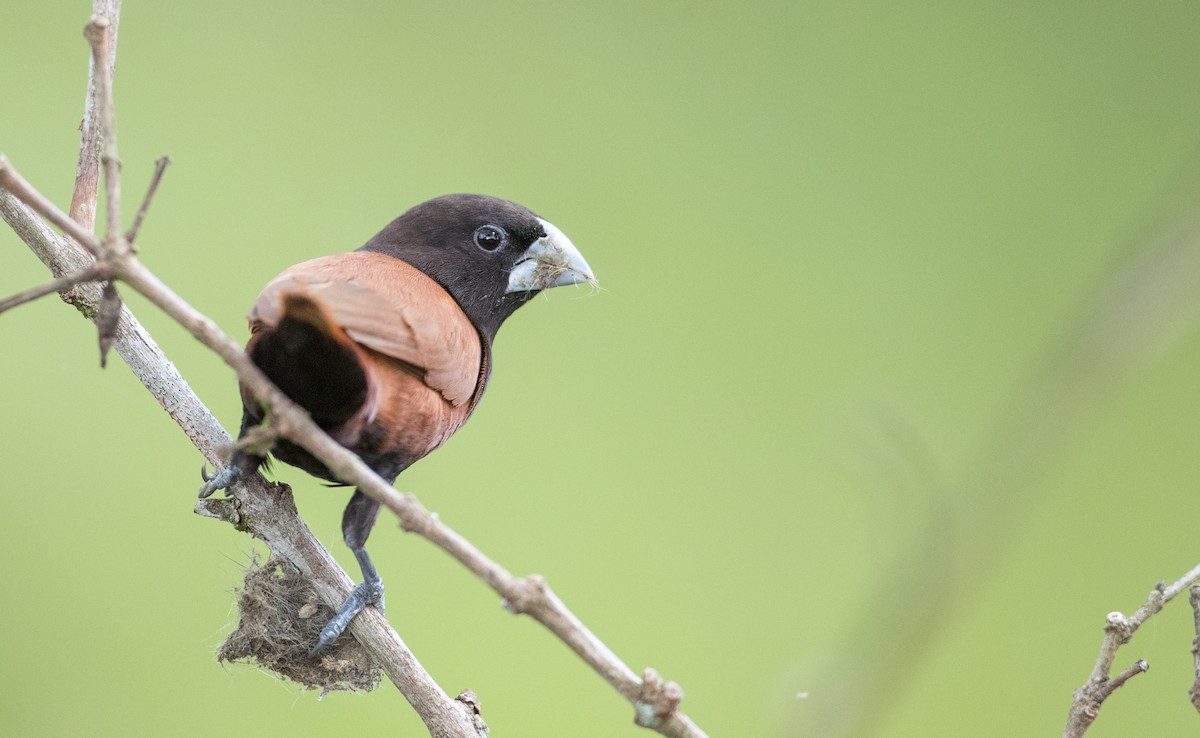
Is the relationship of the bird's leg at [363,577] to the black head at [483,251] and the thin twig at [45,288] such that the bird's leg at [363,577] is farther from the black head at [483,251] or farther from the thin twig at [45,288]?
the thin twig at [45,288]

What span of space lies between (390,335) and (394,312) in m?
0.04

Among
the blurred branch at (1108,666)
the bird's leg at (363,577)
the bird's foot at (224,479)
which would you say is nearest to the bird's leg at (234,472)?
the bird's foot at (224,479)

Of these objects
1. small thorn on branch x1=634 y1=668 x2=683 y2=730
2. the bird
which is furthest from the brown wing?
small thorn on branch x1=634 y1=668 x2=683 y2=730

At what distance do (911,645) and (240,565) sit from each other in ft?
3.82

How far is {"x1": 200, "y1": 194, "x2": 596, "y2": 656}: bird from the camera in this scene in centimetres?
122

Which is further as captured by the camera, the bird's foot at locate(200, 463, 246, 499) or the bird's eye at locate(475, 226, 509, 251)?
the bird's eye at locate(475, 226, 509, 251)

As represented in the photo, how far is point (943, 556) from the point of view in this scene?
555mm

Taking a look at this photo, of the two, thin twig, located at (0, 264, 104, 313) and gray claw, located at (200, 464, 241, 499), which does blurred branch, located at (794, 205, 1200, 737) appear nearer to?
thin twig, located at (0, 264, 104, 313)

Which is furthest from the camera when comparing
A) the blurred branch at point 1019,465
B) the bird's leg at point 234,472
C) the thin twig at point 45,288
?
the bird's leg at point 234,472

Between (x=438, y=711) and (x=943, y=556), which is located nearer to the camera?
(x=943, y=556)

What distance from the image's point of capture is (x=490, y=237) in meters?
1.75

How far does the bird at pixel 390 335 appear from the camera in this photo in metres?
1.22

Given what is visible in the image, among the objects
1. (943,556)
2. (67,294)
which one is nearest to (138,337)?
(67,294)

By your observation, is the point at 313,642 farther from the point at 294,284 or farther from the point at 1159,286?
the point at 1159,286
